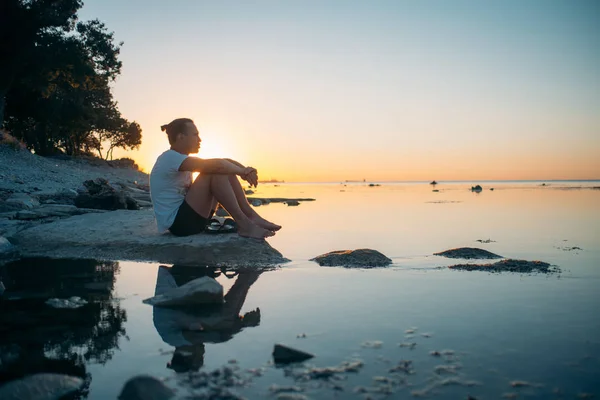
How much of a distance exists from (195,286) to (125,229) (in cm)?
424

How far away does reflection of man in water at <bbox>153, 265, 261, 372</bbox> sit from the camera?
9.20 ft

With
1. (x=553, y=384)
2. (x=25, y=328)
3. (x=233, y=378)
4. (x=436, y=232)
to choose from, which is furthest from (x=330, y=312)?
(x=436, y=232)

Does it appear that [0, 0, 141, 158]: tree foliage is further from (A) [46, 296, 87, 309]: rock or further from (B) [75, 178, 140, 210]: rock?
(A) [46, 296, 87, 309]: rock

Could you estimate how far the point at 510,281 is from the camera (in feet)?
16.7

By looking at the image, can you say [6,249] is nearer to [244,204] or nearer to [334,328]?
[244,204]

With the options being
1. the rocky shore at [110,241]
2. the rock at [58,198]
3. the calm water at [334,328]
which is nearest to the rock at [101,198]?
the rocky shore at [110,241]

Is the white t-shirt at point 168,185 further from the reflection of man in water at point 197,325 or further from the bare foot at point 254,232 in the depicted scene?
the reflection of man in water at point 197,325

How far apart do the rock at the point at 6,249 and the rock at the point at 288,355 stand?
5341 millimetres

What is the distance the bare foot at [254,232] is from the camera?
6.71m

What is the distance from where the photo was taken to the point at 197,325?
11.0ft

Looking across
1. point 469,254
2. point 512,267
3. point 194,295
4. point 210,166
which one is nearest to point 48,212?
point 210,166

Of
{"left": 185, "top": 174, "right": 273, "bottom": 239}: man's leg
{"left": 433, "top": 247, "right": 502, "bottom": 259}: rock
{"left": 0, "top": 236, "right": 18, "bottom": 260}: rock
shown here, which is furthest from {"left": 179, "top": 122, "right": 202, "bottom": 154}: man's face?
{"left": 433, "top": 247, "right": 502, "bottom": 259}: rock

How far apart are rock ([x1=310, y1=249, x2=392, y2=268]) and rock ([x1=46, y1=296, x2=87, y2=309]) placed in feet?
10.4

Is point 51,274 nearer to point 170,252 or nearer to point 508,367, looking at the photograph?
point 170,252
